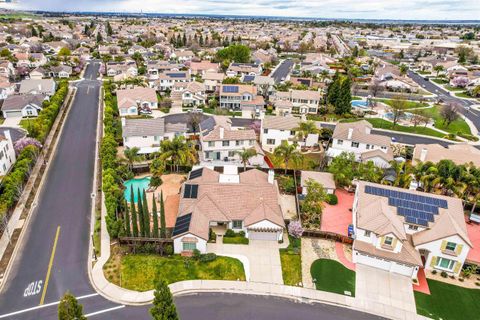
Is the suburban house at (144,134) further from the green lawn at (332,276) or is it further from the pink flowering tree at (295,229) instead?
the green lawn at (332,276)

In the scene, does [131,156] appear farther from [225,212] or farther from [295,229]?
[295,229]

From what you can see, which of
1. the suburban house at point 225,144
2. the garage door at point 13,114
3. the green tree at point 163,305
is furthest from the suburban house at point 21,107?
the green tree at point 163,305

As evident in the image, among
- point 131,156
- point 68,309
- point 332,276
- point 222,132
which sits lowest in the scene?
point 332,276

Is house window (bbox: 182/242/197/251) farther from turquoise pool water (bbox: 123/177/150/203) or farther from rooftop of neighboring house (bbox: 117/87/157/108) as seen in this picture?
rooftop of neighboring house (bbox: 117/87/157/108)

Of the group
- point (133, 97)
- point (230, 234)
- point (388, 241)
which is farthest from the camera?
point (133, 97)

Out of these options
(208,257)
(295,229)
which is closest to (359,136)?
(295,229)

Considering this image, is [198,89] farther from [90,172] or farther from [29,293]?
[29,293]

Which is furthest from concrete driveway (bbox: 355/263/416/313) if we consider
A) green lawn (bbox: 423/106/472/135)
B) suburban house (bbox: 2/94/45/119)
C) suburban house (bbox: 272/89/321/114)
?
suburban house (bbox: 2/94/45/119)
